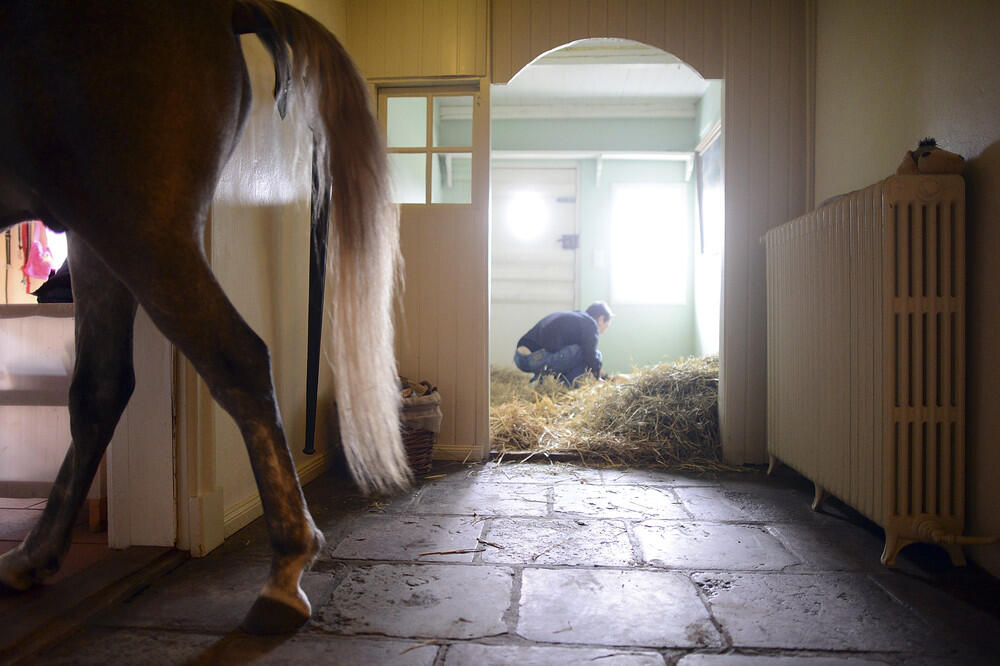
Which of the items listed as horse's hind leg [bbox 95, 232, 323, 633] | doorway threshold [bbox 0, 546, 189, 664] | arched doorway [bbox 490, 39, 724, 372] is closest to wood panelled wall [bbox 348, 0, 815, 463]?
horse's hind leg [bbox 95, 232, 323, 633]

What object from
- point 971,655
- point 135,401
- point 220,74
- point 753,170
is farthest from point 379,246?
point 753,170

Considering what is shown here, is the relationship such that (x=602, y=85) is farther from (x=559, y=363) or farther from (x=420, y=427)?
(x=420, y=427)

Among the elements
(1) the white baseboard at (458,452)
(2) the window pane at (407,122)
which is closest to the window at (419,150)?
(2) the window pane at (407,122)

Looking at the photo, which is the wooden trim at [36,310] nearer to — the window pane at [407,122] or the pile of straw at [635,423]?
the window pane at [407,122]

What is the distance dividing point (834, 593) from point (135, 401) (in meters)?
1.97

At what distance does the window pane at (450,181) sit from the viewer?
3.24m

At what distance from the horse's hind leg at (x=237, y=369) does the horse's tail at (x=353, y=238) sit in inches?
7.8

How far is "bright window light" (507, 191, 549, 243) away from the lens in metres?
6.27

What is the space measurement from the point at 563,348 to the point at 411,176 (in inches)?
79.6

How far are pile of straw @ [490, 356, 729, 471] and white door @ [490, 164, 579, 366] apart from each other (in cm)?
233

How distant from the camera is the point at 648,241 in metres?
6.20

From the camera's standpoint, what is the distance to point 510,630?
1.29m

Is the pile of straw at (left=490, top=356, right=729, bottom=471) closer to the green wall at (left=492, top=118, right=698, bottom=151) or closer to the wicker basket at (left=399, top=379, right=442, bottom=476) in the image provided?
the wicker basket at (left=399, top=379, right=442, bottom=476)

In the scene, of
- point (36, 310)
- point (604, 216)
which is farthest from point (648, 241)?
point (36, 310)
